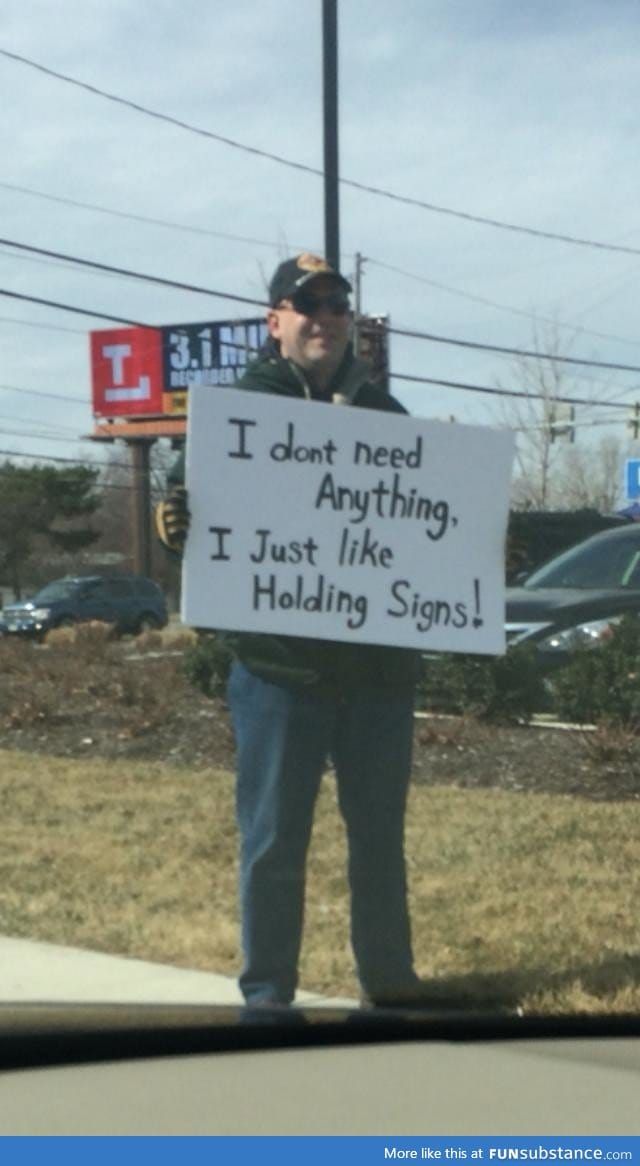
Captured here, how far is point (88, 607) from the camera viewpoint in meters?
38.7

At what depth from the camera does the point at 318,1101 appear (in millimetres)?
2242

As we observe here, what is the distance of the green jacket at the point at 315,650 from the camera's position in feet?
15.0

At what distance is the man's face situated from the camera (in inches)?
177

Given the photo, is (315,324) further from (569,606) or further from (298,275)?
(569,606)

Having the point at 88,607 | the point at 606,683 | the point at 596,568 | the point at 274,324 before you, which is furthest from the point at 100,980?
the point at 88,607

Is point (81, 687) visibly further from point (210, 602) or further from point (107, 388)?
point (107, 388)

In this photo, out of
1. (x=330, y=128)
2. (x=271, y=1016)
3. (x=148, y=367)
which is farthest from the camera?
(x=148, y=367)

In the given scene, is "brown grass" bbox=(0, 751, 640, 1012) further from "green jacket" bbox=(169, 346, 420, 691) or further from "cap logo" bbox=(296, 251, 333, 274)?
"cap logo" bbox=(296, 251, 333, 274)

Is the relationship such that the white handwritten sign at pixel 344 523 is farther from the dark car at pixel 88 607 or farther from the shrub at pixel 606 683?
the dark car at pixel 88 607

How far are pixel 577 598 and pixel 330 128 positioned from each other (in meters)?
3.42

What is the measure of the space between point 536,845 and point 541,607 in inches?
160

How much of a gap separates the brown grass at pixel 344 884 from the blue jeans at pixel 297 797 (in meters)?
0.69

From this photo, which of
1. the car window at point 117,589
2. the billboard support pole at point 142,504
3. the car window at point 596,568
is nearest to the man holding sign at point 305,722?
the car window at point 596,568

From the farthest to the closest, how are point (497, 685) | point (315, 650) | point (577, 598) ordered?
1. point (577, 598)
2. point (497, 685)
3. point (315, 650)
